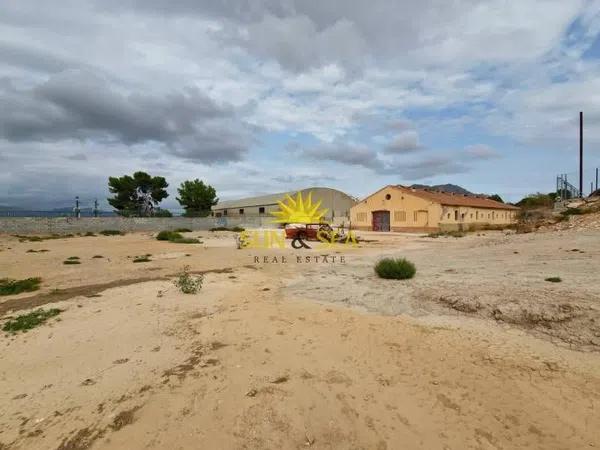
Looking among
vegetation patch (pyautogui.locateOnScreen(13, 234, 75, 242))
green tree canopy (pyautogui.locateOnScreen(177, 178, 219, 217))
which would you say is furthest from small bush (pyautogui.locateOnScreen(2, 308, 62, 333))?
green tree canopy (pyautogui.locateOnScreen(177, 178, 219, 217))

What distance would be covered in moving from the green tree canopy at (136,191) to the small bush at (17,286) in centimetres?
4511

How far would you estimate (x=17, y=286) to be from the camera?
9172mm

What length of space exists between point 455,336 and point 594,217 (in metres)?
18.3

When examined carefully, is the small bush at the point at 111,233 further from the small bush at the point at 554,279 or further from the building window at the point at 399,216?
the small bush at the point at 554,279

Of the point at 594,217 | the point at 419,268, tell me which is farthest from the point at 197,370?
the point at 594,217

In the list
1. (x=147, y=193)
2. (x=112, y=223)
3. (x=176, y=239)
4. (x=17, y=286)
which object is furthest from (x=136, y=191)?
(x=17, y=286)

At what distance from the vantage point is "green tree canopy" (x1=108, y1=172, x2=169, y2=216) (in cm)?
5309

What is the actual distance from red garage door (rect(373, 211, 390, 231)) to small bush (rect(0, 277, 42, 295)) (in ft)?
102

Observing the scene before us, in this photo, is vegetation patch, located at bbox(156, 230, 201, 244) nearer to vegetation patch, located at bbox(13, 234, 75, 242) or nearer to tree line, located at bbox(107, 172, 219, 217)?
vegetation patch, located at bbox(13, 234, 75, 242)

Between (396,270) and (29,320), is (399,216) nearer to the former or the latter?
(396,270)

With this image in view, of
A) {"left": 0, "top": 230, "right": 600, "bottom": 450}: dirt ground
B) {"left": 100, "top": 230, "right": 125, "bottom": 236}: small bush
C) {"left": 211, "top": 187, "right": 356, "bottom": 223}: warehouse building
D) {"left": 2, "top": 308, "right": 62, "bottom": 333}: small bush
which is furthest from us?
{"left": 211, "top": 187, "right": 356, "bottom": 223}: warehouse building

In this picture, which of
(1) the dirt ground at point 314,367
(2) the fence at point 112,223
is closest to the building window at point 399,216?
(2) the fence at point 112,223

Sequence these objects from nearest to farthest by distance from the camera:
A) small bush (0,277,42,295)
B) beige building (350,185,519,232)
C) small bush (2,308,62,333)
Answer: small bush (2,308,62,333)
small bush (0,277,42,295)
beige building (350,185,519,232)

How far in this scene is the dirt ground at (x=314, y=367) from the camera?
3268mm
